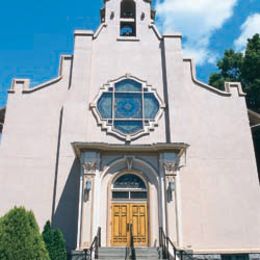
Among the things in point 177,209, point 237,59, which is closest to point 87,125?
point 177,209

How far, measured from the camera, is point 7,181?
13633 mm

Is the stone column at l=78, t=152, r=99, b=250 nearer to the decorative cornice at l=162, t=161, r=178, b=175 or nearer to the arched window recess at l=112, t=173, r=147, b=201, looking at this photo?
the arched window recess at l=112, t=173, r=147, b=201

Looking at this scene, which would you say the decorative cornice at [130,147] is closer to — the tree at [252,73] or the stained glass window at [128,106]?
the stained glass window at [128,106]

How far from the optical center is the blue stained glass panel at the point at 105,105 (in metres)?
15.0

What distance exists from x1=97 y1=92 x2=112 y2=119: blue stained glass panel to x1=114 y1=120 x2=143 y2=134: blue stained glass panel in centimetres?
52

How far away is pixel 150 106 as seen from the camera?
15.3 m

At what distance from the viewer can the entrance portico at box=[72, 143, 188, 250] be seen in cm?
1208

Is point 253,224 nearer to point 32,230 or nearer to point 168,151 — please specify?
point 168,151

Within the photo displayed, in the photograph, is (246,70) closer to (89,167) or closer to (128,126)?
(128,126)

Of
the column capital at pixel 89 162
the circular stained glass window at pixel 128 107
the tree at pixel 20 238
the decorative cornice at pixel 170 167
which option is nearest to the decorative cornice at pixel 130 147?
the column capital at pixel 89 162

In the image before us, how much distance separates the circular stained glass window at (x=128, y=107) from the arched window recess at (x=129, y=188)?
1.93m

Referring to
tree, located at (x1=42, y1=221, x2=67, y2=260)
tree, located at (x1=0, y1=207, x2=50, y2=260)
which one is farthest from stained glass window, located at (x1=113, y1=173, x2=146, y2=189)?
tree, located at (x1=0, y1=207, x2=50, y2=260)

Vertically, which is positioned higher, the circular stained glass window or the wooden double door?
the circular stained glass window

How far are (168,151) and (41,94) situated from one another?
6528mm
